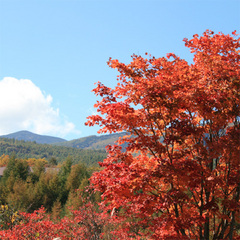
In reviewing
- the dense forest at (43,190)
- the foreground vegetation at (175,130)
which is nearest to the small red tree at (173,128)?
the foreground vegetation at (175,130)

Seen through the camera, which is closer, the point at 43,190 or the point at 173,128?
the point at 173,128

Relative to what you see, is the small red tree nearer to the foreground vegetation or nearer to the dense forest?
the foreground vegetation

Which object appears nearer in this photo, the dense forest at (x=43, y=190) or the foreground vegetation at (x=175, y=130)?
the foreground vegetation at (x=175, y=130)

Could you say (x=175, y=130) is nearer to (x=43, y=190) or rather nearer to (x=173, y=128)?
(x=173, y=128)

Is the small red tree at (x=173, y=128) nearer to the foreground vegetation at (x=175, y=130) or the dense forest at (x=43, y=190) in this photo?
the foreground vegetation at (x=175, y=130)

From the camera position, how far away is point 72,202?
3225 cm

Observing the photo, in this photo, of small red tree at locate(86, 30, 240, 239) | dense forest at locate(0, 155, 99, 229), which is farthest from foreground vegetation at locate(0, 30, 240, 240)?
dense forest at locate(0, 155, 99, 229)

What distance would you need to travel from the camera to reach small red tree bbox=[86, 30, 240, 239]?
683cm

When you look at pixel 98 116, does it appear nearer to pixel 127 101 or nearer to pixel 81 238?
pixel 127 101

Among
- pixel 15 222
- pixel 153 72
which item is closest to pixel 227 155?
pixel 153 72

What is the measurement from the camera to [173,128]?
7449mm

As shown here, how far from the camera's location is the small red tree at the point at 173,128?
6832 millimetres

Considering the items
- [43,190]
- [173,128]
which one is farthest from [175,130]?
[43,190]

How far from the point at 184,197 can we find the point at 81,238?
754 centimetres
